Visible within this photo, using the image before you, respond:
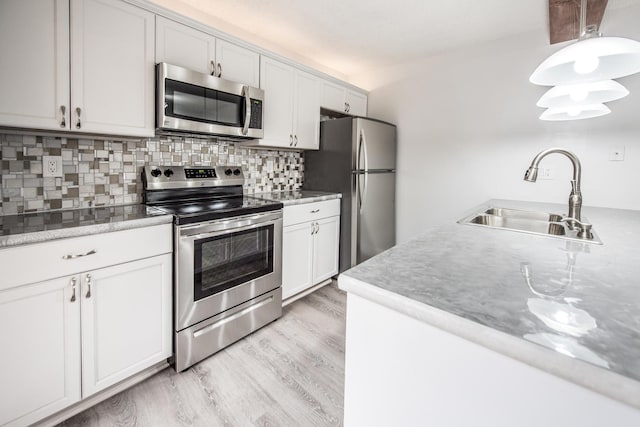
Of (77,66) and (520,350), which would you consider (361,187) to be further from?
(520,350)

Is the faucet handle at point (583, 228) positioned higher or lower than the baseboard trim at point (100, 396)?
higher

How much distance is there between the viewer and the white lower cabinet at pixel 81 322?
119 centimetres

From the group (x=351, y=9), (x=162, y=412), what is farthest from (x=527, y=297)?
(x=351, y=9)

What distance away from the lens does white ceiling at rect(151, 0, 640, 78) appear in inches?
87.7

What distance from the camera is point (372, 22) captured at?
2.49 metres

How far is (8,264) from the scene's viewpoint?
3.75 ft

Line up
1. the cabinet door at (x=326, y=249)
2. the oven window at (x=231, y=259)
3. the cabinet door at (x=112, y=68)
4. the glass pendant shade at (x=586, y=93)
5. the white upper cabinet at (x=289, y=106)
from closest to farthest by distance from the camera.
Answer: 1. the glass pendant shade at (x=586, y=93)
2. the cabinet door at (x=112, y=68)
3. the oven window at (x=231, y=259)
4. the white upper cabinet at (x=289, y=106)
5. the cabinet door at (x=326, y=249)

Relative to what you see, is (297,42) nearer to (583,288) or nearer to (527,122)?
(527,122)

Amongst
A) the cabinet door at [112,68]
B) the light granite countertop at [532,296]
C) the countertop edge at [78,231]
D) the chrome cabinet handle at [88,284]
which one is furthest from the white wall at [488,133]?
the chrome cabinet handle at [88,284]

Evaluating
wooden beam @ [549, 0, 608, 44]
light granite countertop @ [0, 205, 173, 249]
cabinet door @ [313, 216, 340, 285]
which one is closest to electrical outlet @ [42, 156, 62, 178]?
light granite countertop @ [0, 205, 173, 249]

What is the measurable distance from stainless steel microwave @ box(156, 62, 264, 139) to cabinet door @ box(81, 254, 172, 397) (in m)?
0.89

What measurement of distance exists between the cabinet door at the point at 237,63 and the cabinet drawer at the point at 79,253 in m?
1.28

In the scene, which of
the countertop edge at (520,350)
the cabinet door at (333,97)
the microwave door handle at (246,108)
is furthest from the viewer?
the cabinet door at (333,97)

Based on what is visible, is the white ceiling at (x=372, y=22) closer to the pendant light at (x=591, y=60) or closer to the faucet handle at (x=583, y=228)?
the pendant light at (x=591, y=60)
